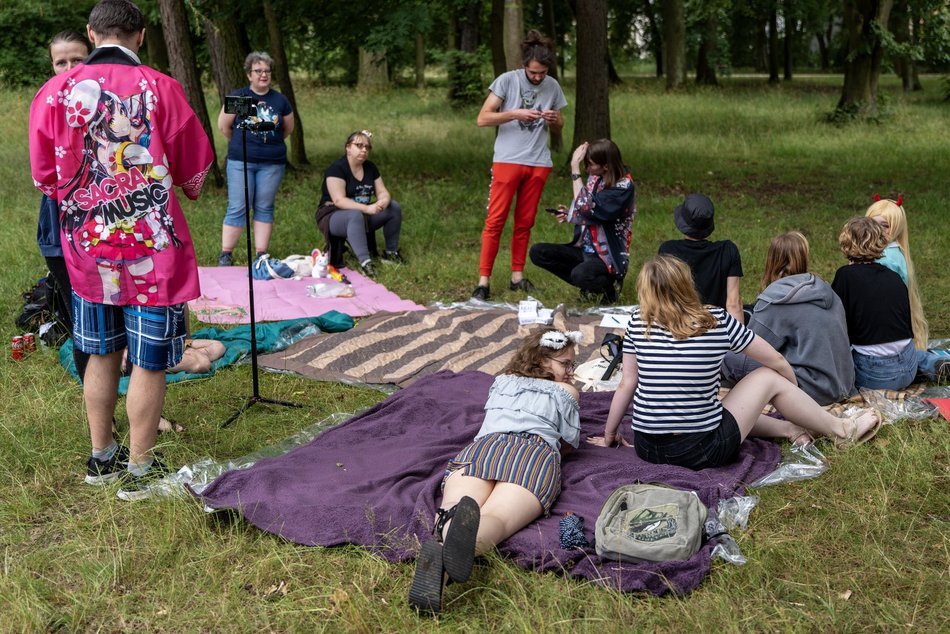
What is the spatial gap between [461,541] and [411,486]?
0.95m

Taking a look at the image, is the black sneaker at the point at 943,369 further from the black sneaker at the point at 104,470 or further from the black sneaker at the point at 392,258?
the black sneaker at the point at 392,258

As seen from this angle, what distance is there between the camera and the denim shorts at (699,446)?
4.21m

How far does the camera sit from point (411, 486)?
13.5 feet

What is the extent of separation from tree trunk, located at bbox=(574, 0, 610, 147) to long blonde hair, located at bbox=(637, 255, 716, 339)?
28.1 feet

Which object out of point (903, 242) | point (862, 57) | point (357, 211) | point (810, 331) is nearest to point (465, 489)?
point (810, 331)

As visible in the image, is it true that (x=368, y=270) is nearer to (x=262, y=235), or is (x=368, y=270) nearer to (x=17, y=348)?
(x=262, y=235)

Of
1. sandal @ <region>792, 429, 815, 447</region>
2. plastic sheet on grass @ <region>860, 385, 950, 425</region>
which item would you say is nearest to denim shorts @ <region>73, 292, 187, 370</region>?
sandal @ <region>792, 429, 815, 447</region>

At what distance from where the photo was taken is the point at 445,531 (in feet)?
11.4

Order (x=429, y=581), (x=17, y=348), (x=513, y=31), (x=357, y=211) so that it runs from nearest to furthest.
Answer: (x=429, y=581)
(x=17, y=348)
(x=357, y=211)
(x=513, y=31)

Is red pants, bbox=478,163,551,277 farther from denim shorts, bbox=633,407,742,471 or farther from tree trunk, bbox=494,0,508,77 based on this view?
tree trunk, bbox=494,0,508,77

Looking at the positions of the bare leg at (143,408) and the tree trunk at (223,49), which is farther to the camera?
the tree trunk at (223,49)

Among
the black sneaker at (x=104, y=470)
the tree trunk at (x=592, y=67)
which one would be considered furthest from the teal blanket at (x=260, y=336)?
the tree trunk at (x=592, y=67)

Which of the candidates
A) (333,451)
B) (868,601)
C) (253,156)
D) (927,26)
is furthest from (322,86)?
(868,601)

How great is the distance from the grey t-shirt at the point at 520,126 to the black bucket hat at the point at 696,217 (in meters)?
2.03
